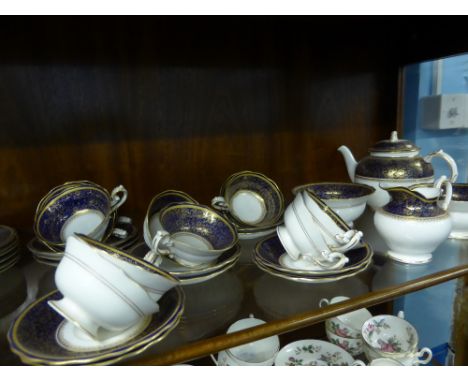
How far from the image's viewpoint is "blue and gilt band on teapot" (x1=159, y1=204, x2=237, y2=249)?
51 cm

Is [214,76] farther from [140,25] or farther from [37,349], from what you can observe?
[37,349]

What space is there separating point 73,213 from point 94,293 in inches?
9.5

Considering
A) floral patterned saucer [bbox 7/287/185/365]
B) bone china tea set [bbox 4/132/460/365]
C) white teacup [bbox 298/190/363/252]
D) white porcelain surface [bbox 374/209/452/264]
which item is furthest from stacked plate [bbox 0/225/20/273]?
white porcelain surface [bbox 374/209/452/264]

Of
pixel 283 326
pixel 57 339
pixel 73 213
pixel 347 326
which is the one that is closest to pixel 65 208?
pixel 73 213

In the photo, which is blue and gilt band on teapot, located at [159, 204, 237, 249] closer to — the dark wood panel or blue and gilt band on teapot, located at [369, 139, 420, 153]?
the dark wood panel

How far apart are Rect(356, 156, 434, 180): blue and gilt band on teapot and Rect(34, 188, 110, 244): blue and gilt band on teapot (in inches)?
17.0

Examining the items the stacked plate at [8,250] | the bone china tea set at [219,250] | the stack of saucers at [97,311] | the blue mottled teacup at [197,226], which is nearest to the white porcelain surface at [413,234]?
the bone china tea set at [219,250]

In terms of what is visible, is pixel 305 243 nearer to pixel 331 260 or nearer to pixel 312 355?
pixel 331 260

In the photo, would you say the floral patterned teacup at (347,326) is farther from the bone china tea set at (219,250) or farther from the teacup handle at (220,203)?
the teacup handle at (220,203)

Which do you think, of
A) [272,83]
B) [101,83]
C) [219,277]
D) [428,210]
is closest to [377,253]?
[428,210]

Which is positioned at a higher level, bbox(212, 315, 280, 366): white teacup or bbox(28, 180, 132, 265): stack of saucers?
bbox(28, 180, 132, 265): stack of saucers

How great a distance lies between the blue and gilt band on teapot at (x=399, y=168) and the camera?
0.61 meters

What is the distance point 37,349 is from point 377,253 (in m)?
0.43

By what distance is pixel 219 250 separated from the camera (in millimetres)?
445
